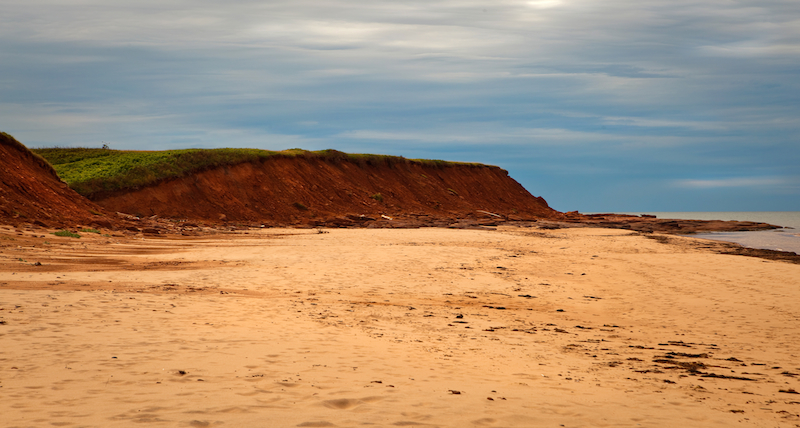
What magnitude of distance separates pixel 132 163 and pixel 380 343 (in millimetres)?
35908

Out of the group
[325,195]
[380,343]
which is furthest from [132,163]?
[380,343]

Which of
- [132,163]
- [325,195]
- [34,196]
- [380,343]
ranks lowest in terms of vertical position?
Answer: [380,343]

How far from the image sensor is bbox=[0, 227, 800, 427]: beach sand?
5359 millimetres

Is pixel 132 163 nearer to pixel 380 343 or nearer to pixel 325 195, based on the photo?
pixel 325 195

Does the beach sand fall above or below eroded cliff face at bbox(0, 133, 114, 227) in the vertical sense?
below

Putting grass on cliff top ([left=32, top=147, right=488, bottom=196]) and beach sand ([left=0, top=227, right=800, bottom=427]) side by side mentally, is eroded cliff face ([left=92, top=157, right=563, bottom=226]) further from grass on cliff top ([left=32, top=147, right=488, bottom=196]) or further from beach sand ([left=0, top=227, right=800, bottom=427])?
beach sand ([left=0, top=227, right=800, bottom=427])

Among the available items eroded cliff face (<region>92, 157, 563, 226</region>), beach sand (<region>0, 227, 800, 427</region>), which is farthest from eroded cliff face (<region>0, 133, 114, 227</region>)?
eroded cliff face (<region>92, 157, 563, 226</region>)

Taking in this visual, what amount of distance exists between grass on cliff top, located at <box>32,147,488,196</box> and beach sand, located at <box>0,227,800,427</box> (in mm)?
17941

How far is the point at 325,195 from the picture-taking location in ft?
147

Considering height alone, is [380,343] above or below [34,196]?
below

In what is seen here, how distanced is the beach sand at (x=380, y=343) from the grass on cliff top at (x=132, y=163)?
1794cm

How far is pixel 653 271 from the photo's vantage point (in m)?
18.5

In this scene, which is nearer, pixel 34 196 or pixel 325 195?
pixel 34 196

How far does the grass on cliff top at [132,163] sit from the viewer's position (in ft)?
114
